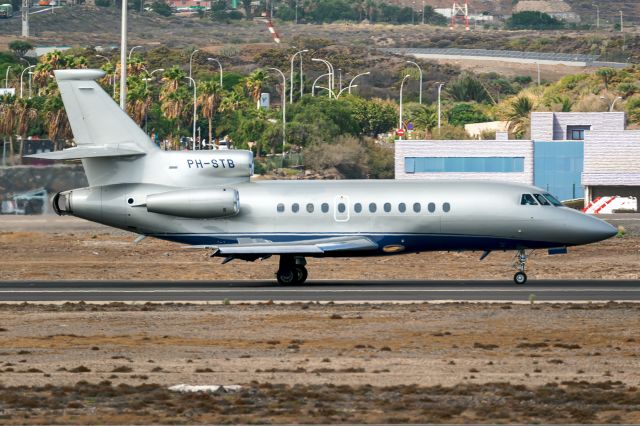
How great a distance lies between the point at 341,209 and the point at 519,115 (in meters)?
105

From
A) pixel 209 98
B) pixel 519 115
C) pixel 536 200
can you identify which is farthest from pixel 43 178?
pixel 209 98

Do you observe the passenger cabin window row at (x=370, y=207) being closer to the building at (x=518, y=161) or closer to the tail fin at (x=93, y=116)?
the tail fin at (x=93, y=116)

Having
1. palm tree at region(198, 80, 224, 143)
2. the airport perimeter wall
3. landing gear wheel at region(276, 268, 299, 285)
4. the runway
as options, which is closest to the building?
the airport perimeter wall

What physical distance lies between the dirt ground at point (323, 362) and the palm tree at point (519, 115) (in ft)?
345

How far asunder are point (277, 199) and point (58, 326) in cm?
1388

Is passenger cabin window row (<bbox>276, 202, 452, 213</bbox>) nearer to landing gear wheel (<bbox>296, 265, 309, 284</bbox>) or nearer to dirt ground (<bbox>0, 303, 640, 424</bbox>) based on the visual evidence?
landing gear wheel (<bbox>296, 265, 309, 284</bbox>)

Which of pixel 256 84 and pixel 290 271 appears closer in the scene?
pixel 290 271

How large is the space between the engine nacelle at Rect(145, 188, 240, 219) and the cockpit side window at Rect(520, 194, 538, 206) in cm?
953

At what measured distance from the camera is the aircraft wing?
156ft

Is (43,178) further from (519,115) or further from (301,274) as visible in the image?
(519,115)

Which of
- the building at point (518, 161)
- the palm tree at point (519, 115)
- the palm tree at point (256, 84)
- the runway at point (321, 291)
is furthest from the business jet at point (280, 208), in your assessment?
the palm tree at point (256, 84)

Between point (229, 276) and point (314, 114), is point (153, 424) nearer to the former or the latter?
point (229, 276)

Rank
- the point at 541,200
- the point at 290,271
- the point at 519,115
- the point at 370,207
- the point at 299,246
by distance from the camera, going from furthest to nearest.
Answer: the point at 519,115 < the point at 290,271 < the point at 541,200 < the point at 370,207 < the point at 299,246

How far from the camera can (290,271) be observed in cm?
4906
